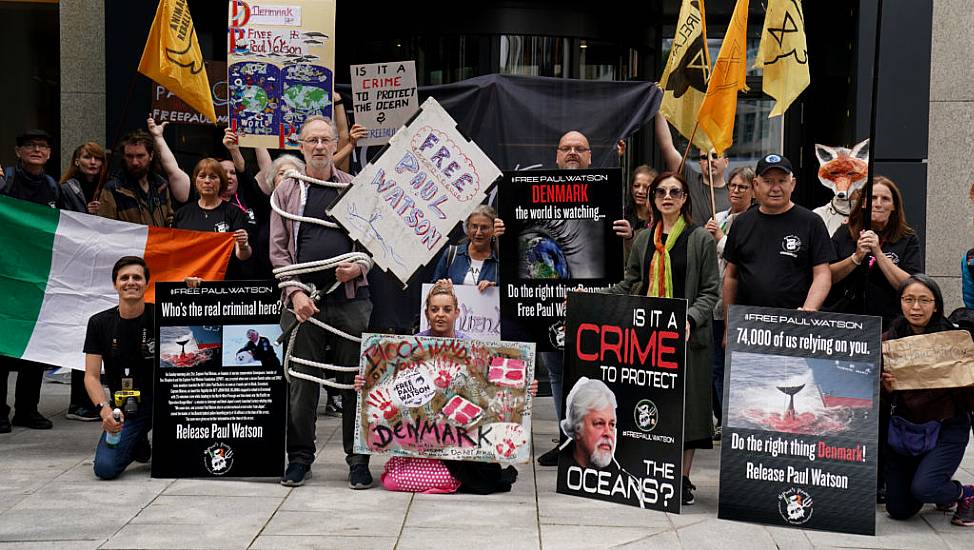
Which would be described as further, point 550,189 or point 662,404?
point 550,189

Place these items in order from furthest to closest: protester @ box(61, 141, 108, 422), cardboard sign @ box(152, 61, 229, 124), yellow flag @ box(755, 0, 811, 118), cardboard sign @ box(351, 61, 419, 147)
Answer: cardboard sign @ box(152, 61, 229, 124) → cardboard sign @ box(351, 61, 419, 147) → protester @ box(61, 141, 108, 422) → yellow flag @ box(755, 0, 811, 118)

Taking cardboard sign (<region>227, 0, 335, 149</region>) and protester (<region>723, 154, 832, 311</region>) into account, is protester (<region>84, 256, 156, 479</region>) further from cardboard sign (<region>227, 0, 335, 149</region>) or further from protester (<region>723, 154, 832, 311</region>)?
protester (<region>723, 154, 832, 311</region>)

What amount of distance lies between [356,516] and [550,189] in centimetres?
249

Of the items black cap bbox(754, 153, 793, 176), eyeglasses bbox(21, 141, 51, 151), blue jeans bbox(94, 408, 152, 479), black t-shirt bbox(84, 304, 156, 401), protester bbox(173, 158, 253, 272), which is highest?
eyeglasses bbox(21, 141, 51, 151)

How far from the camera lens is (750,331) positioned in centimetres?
628

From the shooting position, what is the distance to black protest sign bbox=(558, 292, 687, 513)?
635 cm

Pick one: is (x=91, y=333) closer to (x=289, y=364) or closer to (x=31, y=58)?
(x=289, y=364)

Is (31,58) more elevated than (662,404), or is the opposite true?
(31,58)

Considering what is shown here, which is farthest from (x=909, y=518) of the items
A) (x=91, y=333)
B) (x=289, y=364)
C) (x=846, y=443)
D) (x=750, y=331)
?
(x=91, y=333)

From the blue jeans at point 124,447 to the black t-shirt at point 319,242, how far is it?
1335 millimetres

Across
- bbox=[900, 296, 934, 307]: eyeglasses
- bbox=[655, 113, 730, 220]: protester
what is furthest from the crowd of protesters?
bbox=[655, 113, 730, 220]: protester

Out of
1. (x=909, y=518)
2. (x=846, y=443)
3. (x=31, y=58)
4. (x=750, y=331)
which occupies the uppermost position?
(x=31, y=58)

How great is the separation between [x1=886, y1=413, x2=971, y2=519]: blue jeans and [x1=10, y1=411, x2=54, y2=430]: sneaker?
5.74 m

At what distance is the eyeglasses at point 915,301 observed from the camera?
20.6 feet
